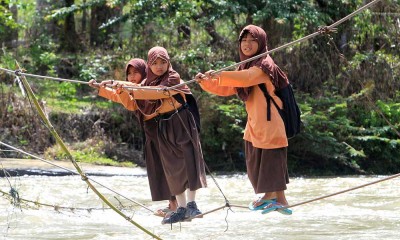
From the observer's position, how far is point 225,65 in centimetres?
1388

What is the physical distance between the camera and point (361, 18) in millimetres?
14430

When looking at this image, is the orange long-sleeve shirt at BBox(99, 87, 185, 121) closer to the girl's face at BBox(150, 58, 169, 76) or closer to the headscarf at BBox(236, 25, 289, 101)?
the girl's face at BBox(150, 58, 169, 76)

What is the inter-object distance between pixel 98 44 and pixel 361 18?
5.11 meters

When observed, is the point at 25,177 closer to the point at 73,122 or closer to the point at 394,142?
the point at 73,122

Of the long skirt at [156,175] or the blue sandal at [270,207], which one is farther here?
the long skirt at [156,175]

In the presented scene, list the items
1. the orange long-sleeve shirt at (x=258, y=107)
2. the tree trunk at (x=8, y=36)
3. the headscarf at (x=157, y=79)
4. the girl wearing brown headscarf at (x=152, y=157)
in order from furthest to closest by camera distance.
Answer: the tree trunk at (x=8, y=36) < the girl wearing brown headscarf at (x=152, y=157) < the headscarf at (x=157, y=79) < the orange long-sleeve shirt at (x=258, y=107)

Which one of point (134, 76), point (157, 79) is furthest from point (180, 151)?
point (134, 76)

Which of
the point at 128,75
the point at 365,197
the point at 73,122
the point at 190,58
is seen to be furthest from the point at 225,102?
the point at 128,75

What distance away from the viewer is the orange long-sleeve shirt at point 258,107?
5.73 m

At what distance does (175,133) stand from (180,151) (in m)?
0.14

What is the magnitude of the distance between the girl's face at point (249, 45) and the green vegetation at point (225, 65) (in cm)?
688

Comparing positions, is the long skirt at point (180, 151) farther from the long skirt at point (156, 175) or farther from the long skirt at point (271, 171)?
the long skirt at point (271, 171)

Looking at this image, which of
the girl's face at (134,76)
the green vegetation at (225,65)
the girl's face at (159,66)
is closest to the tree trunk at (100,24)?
the green vegetation at (225,65)

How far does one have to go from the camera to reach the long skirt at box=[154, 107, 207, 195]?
20.6 ft
